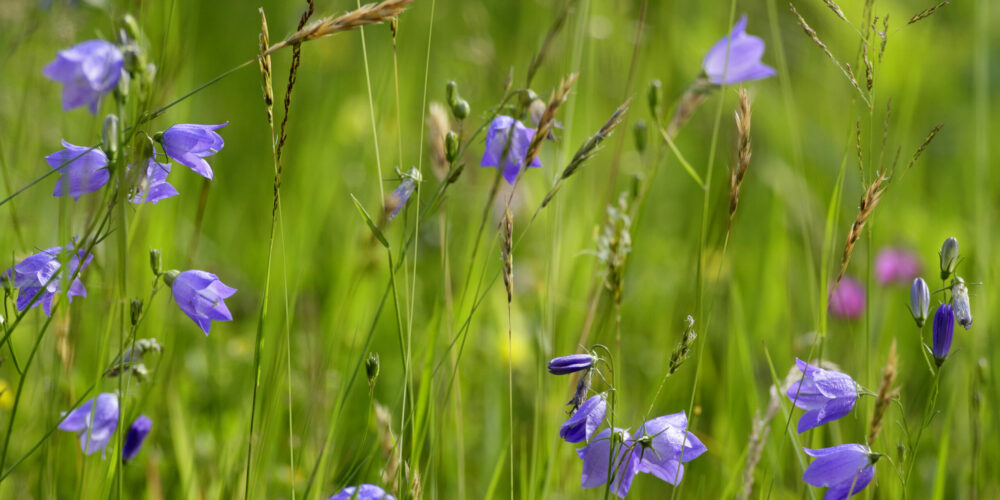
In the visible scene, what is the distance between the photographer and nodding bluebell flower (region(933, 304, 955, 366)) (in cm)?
115

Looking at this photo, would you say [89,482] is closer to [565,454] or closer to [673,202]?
[565,454]

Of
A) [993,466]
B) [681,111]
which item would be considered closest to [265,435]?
[681,111]

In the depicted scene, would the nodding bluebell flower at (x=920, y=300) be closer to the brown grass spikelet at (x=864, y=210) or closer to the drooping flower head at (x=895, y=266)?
the brown grass spikelet at (x=864, y=210)

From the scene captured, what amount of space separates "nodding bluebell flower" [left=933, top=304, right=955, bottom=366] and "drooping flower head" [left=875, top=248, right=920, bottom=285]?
67.6 inches

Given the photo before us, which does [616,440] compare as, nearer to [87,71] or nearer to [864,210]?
[864,210]

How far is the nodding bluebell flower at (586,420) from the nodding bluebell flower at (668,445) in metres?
0.07

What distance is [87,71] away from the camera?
45.1 inches

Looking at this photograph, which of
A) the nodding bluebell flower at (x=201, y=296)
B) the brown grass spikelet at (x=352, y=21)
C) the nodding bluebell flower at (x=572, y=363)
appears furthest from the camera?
the nodding bluebell flower at (x=201, y=296)

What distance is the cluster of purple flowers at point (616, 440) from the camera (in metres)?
1.14

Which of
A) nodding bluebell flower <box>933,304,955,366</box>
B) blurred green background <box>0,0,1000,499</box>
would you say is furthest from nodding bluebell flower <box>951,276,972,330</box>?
blurred green background <box>0,0,1000,499</box>

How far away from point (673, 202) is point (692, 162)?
0.41 metres

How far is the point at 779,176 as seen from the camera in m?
3.27

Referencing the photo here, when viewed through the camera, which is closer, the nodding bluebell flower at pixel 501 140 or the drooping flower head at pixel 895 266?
the nodding bluebell flower at pixel 501 140

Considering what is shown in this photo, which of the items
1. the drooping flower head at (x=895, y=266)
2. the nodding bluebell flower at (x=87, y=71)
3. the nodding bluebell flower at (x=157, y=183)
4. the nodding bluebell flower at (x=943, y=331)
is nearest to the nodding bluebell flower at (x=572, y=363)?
the nodding bluebell flower at (x=943, y=331)
